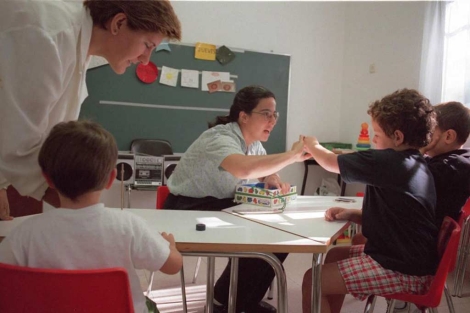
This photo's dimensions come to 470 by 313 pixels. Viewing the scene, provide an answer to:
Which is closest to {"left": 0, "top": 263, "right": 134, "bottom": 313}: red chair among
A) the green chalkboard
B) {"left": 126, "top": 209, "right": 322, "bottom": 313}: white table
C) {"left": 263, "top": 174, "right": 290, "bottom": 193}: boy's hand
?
{"left": 126, "top": 209, "right": 322, "bottom": 313}: white table

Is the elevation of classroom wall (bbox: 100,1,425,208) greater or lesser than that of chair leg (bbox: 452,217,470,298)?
greater

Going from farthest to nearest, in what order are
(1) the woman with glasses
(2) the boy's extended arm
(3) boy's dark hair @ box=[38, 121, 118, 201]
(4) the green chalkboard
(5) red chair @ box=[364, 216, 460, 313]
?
1. (4) the green chalkboard
2. (1) the woman with glasses
3. (2) the boy's extended arm
4. (5) red chair @ box=[364, 216, 460, 313]
5. (3) boy's dark hair @ box=[38, 121, 118, 201]

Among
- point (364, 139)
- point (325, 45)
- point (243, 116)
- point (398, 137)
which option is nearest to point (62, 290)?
point (398, 137)

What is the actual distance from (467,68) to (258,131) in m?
2.11

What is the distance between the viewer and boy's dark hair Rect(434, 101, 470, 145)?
180 centimetres

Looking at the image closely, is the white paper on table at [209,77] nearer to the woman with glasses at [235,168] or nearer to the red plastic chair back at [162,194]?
the woman with glasses at [235,168]

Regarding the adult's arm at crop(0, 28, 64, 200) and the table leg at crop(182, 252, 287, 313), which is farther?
the table leg at crop(182, 252, 287, 313)

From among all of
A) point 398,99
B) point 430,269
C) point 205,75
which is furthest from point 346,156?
point 205,75

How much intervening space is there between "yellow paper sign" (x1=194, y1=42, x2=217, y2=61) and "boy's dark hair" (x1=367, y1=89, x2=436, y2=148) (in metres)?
2.94

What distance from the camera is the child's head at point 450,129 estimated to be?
1.80 meters

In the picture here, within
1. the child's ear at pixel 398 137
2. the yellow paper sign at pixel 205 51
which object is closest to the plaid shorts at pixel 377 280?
the child's ear at pixel 398 137

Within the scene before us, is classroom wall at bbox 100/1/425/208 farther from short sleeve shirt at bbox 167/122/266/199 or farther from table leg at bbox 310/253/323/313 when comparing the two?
table leg at bbox 310/253/323/313

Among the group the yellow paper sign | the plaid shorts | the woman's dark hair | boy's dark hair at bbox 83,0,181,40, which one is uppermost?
the yellow paper sign

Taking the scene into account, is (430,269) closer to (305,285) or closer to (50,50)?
(305,285)
